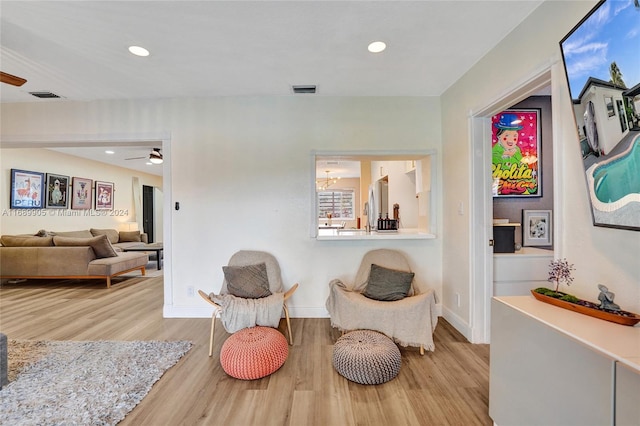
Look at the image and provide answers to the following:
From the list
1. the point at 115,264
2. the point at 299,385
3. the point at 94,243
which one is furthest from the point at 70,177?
the point at 299,385

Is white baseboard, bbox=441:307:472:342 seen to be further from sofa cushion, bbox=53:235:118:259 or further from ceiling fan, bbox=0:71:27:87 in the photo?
sofa cushion, bbox=53:235:118:259

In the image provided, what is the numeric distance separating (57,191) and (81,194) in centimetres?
59

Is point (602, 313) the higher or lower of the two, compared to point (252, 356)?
higher

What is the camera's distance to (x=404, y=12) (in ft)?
5.65

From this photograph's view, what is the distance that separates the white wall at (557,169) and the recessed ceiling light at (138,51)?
2.84 metres

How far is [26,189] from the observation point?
5137 mm

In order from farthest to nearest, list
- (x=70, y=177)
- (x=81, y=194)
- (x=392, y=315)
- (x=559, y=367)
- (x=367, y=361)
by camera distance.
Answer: (x=81, y=194) → (x=70, y=177) → (x=392, y=315) → (x=367, y=361) → (x=559, y=367)

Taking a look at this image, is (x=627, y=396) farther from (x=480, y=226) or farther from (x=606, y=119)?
(x=480, y=226)

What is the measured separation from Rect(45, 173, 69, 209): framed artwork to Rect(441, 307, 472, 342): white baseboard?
A: 25.6 feet

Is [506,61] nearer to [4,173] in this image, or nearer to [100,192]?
[4,173]

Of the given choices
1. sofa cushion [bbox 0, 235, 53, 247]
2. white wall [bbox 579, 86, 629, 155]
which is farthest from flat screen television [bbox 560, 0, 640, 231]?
sofa cushion [bbox 0, 235, 53, 247]

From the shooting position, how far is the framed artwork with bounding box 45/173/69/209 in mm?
5566

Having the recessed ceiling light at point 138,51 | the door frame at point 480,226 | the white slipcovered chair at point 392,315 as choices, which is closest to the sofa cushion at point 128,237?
the recessed ceiling light at point 138,51

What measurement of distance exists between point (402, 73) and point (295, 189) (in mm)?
1602
